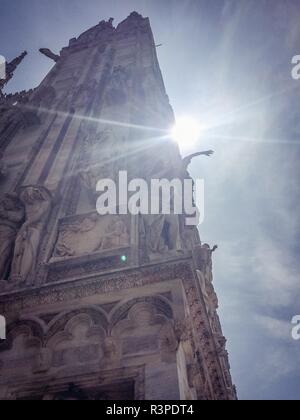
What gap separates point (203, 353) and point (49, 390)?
2560 mm

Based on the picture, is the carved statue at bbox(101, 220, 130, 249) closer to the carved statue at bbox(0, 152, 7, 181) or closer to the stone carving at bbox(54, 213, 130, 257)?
the stone carving at bbox(54, 213, 130, 257)

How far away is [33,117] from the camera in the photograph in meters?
14.8

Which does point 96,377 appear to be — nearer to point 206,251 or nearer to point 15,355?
point 15,355

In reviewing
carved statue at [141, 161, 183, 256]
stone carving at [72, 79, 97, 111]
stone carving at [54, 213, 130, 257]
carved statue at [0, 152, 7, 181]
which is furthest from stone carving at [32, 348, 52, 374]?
stone carving at [72, 79, 97, 111]

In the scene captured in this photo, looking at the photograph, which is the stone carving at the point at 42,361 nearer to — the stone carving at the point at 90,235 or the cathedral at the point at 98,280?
the cathedral at the point at 98,280

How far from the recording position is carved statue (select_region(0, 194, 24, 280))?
7.91 metres

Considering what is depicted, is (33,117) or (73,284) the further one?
(33,117)

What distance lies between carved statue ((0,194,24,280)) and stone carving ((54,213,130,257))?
0.95 meters

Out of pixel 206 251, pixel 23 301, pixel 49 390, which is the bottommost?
pixel 49 390

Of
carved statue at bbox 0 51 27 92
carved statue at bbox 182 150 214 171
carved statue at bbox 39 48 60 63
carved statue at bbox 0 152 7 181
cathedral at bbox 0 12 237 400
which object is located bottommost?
cathedral at bbox 0 12 237 400

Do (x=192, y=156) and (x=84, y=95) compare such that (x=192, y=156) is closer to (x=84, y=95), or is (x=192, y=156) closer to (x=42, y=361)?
(x=42, y=361)

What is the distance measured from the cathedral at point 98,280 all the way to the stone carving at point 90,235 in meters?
0.02
